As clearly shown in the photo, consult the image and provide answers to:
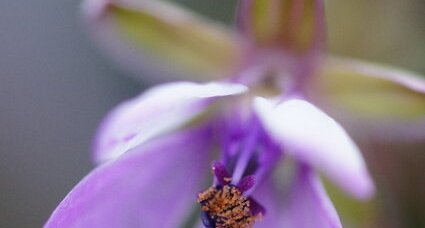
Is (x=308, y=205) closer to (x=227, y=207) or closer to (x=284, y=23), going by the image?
(x=227, y=207)

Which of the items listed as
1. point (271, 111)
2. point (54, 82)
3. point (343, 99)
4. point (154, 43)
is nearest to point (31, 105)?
point (54, 82)

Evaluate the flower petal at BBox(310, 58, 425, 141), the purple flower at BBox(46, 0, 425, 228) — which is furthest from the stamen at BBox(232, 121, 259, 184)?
the flower petal at BBox(310, 58, 425, 141)

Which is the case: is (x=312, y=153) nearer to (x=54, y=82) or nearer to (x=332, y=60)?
(x=332, y=60)

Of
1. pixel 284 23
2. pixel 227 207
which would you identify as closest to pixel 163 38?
pixel 284 23

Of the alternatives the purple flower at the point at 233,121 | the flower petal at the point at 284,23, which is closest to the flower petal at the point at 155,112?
the purple flower at the point at 233,121

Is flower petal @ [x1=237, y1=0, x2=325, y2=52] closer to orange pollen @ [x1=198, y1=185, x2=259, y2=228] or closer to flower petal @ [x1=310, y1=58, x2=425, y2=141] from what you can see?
flower petal @ [x1=310, y1=58, x2=425, y2=141]

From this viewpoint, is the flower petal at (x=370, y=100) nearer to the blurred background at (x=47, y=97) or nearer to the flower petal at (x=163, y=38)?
the flower petal at (x=163, y=38)

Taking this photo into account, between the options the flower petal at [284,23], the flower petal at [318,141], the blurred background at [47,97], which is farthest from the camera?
the blurred background at [47,97]
